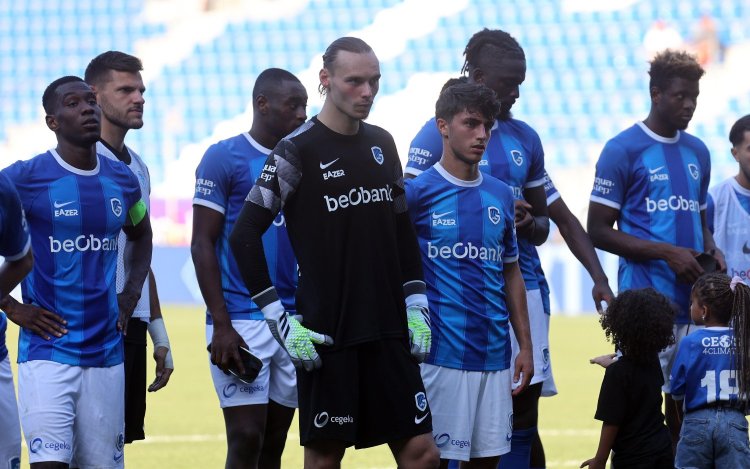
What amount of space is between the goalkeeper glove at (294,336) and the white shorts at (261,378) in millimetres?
1329

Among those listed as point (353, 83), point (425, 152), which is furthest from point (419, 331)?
point (425, 152)

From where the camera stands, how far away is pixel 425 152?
595cm

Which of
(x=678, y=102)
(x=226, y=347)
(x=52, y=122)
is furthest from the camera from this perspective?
(x=678, y=102)

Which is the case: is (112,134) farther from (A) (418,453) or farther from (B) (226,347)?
(A) (418,453)

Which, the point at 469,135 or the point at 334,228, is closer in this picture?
the point at 334,228

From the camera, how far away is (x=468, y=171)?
5.36m

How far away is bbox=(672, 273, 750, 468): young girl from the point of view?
564cm

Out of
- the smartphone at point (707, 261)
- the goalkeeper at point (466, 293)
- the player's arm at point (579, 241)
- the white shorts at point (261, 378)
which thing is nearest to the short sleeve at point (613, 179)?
the player's arm at point (579, 241)

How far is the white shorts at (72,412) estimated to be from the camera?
507 centimetres

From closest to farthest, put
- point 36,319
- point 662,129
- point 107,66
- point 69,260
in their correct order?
point 36,319
point 69,260
point 107,66
point 662,129

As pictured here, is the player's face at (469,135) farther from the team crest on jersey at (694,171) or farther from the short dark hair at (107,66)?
the short dark hair at (107,66)

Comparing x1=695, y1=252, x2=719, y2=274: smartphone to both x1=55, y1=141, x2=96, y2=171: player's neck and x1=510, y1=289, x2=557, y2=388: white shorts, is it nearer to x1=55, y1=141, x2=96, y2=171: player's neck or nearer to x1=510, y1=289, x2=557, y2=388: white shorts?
x1=510, y1=289, x2=557, y2=388: white shorts

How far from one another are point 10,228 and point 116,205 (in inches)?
36.9

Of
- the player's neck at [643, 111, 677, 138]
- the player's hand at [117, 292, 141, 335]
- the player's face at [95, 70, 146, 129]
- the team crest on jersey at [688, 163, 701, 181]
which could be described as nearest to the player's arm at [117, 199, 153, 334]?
the player's hand at [117, 292, 141, 335]
